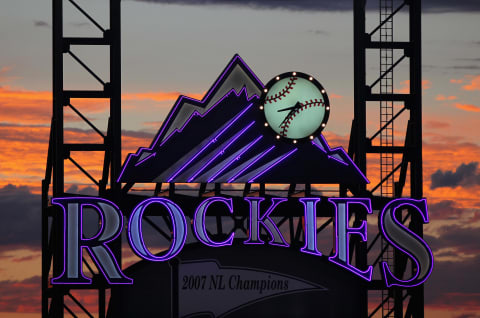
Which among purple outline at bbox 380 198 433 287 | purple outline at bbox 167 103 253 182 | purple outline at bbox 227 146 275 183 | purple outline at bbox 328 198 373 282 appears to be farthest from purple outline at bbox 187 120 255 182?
purple outline at bbox 380 198 433 287

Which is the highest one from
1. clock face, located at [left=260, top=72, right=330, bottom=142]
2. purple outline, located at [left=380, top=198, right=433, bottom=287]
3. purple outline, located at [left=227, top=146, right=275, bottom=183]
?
clock face, located at [left=260, top=72, right=330, bottom=142]

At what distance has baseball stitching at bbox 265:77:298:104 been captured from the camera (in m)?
41.0

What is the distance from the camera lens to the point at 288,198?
40562mm

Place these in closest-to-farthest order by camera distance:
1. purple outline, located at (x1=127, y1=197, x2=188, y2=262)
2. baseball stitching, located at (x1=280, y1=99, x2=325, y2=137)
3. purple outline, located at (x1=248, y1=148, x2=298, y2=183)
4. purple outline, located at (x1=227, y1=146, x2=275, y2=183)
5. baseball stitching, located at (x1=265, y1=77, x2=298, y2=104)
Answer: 1. purple outline, located at (x1=127, y1=197, x2=188, y2=262)
2. purple outline, located at (x1=227, y1=146, x2=275, y2=183)
3. purple outline, located at (x1=248, y1=148, x2=298, y2=183)
4. baseball stitching, located at (x1=265, y1=77, x2=298, y2=104)
5. baseball stitching, located at (x1=280, y1=99, x2=325, y2=137)

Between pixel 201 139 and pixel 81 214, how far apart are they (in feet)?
14.2

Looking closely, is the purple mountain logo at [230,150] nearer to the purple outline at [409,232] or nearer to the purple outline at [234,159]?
the purple outline at [234,159]

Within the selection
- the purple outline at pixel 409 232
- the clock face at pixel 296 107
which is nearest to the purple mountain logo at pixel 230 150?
the clock face at pixel 296 107

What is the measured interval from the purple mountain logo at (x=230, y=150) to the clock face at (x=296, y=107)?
0.98ft

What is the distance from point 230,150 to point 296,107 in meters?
2.49

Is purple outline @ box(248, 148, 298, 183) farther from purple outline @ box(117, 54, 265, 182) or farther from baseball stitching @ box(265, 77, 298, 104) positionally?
purple outline @ box(117, 54, 265, 182)

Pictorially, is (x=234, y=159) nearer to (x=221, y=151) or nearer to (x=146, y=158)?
(x=221, y=151)

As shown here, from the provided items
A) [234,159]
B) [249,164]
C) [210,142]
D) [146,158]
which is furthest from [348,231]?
[146,158]

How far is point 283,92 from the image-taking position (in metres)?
41.1

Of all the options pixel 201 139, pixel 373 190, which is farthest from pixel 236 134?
pixel 373 190
